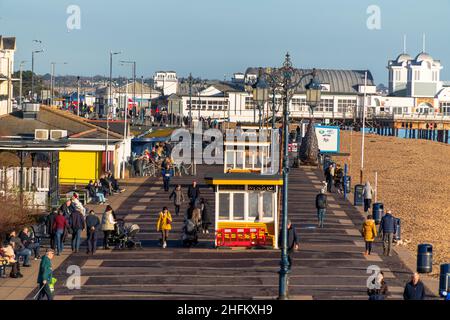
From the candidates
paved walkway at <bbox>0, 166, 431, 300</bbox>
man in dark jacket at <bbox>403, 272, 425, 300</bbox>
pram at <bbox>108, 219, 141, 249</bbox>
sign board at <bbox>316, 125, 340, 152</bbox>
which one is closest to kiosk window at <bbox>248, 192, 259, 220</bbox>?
paved walkway at <bbox>0, 166, 431, 300</bbox>

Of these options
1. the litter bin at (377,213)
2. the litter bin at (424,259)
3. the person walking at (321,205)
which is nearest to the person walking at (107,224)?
the person walking at (321,205)

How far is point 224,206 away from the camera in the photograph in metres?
34.5

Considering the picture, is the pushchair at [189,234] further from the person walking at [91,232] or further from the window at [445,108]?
the window at [445,108]

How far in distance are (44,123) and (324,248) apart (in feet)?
102

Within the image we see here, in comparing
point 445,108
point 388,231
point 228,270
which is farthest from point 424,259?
point 445,108

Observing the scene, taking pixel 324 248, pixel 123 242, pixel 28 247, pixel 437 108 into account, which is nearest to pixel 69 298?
pixel 28 247

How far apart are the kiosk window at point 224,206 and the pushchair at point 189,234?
3.08 ft

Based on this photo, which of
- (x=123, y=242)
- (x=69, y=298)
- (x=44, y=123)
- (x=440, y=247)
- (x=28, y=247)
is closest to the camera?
(x=69, y=298)

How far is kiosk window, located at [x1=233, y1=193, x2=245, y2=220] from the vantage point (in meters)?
34.4

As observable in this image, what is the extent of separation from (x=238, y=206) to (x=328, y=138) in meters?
43.9

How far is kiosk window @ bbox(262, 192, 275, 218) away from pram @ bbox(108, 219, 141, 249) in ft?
12.3

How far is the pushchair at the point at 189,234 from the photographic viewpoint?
34.7 meters
